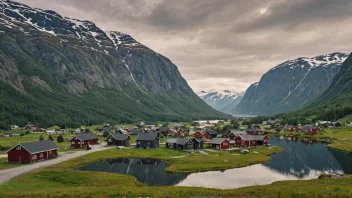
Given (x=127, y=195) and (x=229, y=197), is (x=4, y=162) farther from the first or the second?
(x=229, y=197)

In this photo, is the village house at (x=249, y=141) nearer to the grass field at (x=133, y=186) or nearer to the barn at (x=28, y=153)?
the grass field at (x=133, y=186)

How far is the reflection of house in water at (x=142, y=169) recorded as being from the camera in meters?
70.2

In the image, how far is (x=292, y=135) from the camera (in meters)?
198

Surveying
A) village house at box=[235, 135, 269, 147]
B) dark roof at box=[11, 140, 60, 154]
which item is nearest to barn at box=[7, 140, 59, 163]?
dark roof at box=[11, 140, 60, 154]

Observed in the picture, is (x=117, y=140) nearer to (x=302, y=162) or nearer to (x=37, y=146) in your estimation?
(x=37, y=146)

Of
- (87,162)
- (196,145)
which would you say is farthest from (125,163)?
(196,145)

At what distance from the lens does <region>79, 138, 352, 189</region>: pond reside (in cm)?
6838

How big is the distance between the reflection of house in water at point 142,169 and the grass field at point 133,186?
3.25 meters

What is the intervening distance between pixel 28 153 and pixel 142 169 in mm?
34752

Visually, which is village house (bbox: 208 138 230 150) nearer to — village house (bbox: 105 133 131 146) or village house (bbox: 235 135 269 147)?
village house (bbox: 235 135 269 147)

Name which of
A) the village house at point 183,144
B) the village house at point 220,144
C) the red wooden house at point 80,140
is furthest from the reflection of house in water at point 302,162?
the red wooden house at point 80,140

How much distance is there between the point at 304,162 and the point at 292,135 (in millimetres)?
103866

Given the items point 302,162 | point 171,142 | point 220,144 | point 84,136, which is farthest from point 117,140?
point 302,162

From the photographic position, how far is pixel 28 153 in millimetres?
89812
